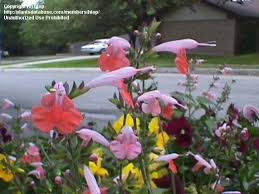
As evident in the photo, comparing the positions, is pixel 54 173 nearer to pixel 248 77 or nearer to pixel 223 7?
pixel 248 77

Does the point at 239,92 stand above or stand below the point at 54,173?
below

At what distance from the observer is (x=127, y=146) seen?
4.73 feet

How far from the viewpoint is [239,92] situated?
1569 cm

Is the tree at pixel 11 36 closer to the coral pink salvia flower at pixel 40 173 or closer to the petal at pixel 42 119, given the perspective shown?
the coral pink salvia flower at pixel 40 173

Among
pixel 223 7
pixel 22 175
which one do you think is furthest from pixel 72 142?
pixel 223 7

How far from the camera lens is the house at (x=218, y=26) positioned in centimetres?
3541

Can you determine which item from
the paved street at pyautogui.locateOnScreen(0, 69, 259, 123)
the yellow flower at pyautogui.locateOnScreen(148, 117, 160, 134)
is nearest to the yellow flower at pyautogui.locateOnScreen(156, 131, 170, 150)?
the yellow flower at pyautogui.locateOnScreen(148, 117, 160, 134)

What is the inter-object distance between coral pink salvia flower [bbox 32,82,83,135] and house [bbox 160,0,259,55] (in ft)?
109

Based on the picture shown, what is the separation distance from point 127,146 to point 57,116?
23cm

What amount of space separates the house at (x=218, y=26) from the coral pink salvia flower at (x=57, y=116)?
3332cm

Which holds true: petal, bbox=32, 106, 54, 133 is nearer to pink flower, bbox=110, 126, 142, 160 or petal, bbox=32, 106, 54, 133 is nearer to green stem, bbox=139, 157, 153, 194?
pink flower, bbox=110, 126, 142, 160

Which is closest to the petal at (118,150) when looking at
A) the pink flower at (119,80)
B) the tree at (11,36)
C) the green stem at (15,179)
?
the pink flower at (119,80)

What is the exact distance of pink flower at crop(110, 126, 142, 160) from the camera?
1.43 m

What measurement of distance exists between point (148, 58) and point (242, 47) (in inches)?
1391
